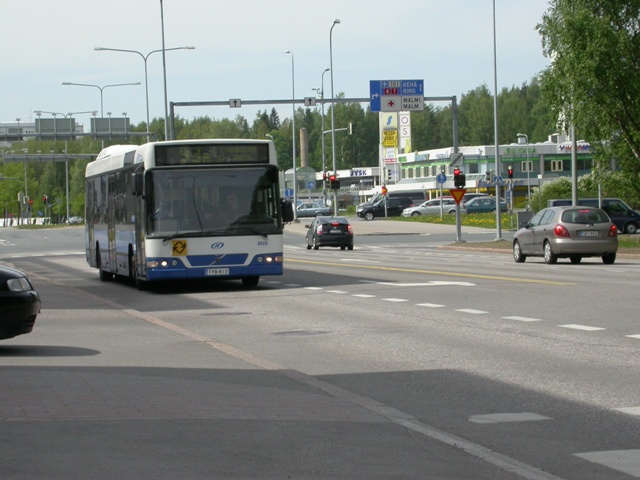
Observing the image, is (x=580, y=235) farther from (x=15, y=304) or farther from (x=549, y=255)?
(x=15, y=304)

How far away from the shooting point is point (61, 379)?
10.9 metres

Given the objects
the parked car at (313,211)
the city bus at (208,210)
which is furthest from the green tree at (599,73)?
the parked car at (313,211)

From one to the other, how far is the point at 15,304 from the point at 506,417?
5.99 metres

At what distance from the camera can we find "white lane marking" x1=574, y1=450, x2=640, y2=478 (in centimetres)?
692

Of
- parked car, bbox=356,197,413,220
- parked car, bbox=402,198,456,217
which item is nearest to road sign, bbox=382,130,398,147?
parked car, bbox=356,197,413,220

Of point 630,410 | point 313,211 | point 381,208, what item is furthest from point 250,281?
point 313,211

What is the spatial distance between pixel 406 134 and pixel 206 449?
136m

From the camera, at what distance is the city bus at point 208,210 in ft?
76.5

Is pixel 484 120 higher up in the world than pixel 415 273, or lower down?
higher up

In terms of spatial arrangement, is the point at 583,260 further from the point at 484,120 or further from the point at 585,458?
the point at 484,120

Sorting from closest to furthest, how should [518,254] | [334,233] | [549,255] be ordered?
[549,255], [518,254], [334,233]

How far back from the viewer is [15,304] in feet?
41.8

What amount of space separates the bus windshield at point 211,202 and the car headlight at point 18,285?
10335mm

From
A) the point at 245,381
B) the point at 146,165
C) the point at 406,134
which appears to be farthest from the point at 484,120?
the point at 245,381
